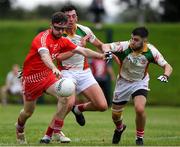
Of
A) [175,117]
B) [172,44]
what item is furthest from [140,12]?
[175,117]

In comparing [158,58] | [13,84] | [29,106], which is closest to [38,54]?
[29,106]

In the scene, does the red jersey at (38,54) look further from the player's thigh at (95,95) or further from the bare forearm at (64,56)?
the player's thigh at (95,95)

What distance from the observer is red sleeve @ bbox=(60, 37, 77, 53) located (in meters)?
13.5

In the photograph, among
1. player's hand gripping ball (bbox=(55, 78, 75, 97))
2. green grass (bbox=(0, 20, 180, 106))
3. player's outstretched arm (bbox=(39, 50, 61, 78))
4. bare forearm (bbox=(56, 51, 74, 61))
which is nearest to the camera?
player's outstretched arm (bbox=(39, 50, 61, 78))

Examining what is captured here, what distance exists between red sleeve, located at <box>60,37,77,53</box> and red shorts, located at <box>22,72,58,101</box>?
1.85ft

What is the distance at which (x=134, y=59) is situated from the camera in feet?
45.3

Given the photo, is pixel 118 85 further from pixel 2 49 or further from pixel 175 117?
pixel 2 49

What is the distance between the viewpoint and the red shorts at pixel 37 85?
1327 centimetres

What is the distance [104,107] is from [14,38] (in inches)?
917

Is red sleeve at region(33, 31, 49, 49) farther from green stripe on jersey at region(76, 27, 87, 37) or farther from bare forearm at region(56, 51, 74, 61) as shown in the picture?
green stripe on jersey at region(76, 27, 87, 37)

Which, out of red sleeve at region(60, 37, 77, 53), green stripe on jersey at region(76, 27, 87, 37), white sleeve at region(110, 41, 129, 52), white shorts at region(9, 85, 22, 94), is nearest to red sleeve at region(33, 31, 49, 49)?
red sleeve at region(60, 37, 77, 53)

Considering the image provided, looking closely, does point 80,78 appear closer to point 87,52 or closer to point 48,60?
point 87,52

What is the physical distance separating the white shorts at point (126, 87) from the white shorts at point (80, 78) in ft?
2.49

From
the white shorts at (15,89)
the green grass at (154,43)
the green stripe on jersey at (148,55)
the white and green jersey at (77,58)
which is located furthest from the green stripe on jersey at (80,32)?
the green grass at (154,43)
